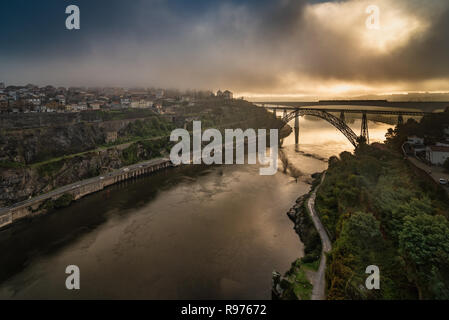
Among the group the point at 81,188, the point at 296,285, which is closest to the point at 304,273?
the point at 296,285

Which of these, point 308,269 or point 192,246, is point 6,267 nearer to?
point 192,246

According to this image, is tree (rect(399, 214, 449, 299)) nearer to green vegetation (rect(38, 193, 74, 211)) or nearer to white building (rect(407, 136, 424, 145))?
white building (rect(407, 136, 424, 145))

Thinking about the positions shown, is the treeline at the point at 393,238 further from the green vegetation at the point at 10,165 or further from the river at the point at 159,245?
the green vegetation at the point at 10,165

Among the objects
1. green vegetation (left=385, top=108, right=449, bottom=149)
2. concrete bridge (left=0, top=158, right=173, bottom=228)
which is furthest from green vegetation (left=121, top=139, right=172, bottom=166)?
green vegetation (left=385, top=108, right=449, bottom=149)

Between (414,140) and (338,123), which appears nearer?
(414,140)

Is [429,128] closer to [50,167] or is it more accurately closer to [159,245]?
[159,245]

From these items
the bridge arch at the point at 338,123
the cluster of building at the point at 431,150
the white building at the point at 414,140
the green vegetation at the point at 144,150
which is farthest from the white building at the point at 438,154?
the green vegetation at the point at 144,150
